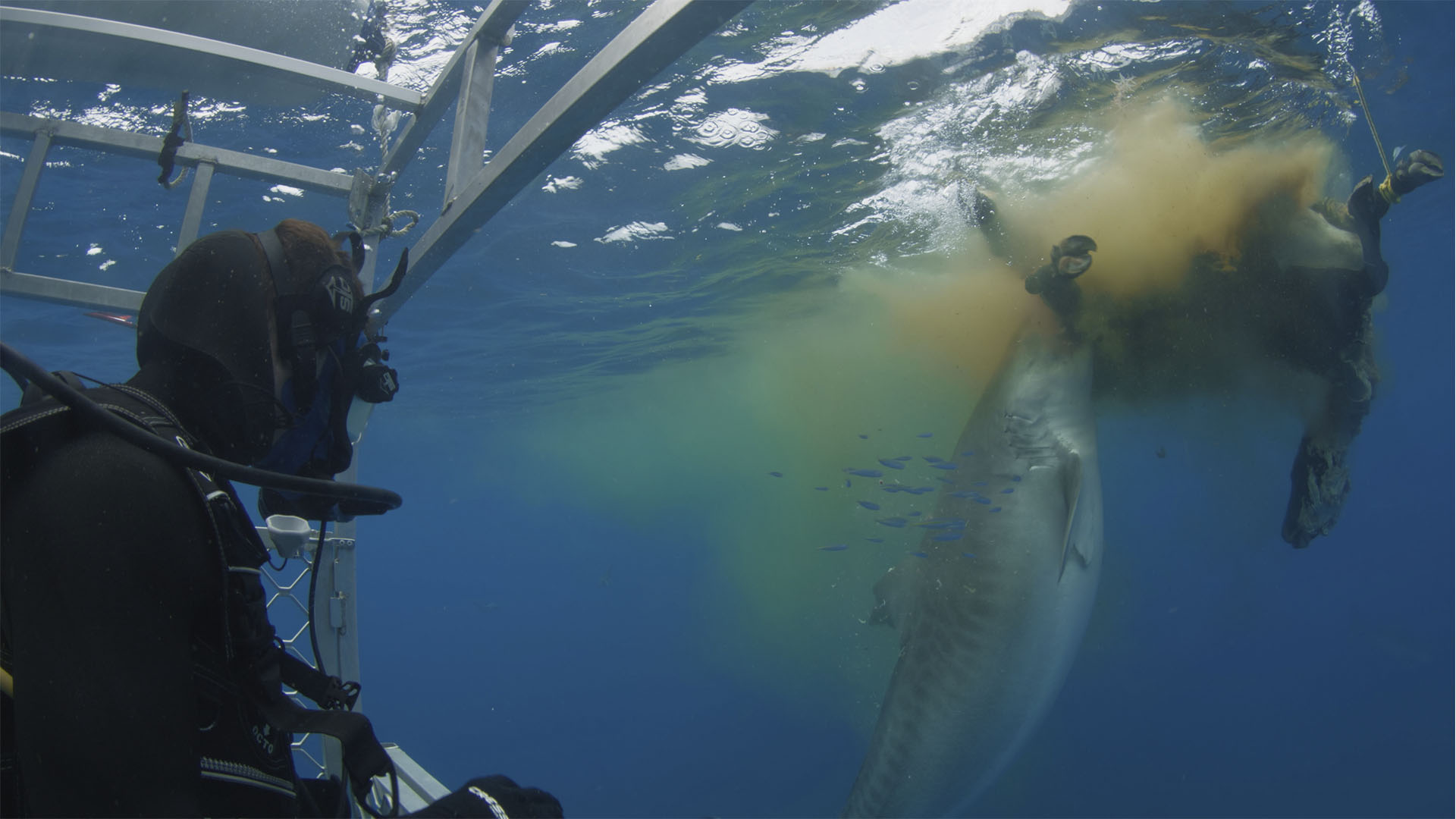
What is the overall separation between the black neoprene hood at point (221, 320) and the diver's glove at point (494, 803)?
1.01m

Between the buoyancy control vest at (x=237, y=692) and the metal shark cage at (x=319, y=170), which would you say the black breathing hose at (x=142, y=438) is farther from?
the metal shark cage at (x=319, y=170)

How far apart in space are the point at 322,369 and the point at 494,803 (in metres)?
1.36

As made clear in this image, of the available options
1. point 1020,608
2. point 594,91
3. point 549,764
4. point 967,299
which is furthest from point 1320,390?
point 549,764

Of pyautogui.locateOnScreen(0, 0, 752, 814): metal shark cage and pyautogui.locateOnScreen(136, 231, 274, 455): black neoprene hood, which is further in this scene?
pyautogui.locateOnScreen(0, 0, 752, 814): metal shark cage

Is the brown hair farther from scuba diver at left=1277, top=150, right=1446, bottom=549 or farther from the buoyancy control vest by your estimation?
scuba diver at left=1277, top=150, right=1446, bottom=549

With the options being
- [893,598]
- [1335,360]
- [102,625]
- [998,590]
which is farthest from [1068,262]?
[102,625]

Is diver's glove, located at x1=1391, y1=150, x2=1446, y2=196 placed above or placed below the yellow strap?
above

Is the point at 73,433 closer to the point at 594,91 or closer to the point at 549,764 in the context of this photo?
the point at 594,91

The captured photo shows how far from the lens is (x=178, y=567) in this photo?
138 centimetres

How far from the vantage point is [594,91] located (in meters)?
2.46

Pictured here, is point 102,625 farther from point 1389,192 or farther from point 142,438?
point 1389,192

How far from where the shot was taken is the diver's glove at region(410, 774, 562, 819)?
1.49m

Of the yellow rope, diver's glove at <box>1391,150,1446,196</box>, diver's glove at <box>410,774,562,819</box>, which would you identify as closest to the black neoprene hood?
diver's glove at <box>410,774,562,819</box>

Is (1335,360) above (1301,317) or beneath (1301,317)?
beneath
